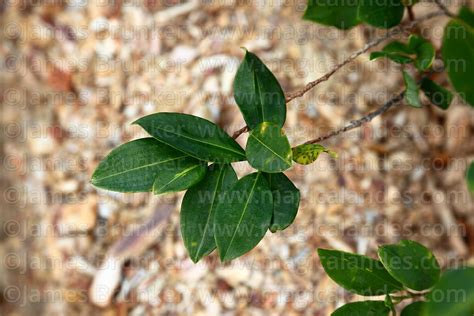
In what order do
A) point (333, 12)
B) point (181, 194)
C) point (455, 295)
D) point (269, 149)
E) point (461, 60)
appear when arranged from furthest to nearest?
1. point (181, 194)
2. point (333, 12)
3. point (461, 60)
4. point (269, 149)
5. point (455, 295)

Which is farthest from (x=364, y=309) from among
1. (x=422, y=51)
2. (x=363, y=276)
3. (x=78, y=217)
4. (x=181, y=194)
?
(x=78, y=217)

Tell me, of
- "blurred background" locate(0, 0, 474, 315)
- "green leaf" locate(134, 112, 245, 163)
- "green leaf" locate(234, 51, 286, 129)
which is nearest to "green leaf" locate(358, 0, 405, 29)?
"green leaf" locate(234, 51, 286, 129)

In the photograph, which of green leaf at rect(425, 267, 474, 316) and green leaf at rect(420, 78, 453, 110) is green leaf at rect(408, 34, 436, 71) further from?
green leaf at rect(425, 267, 474, 316)

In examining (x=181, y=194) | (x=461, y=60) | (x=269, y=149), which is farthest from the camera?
(x=181, y=194)

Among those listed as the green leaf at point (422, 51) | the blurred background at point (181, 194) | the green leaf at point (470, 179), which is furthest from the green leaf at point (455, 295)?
the blurred background at point (181, 194)

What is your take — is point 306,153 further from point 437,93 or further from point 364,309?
point 437,93

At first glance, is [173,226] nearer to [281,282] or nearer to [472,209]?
[281,282]

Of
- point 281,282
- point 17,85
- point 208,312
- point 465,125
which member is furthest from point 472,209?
point 17,85
